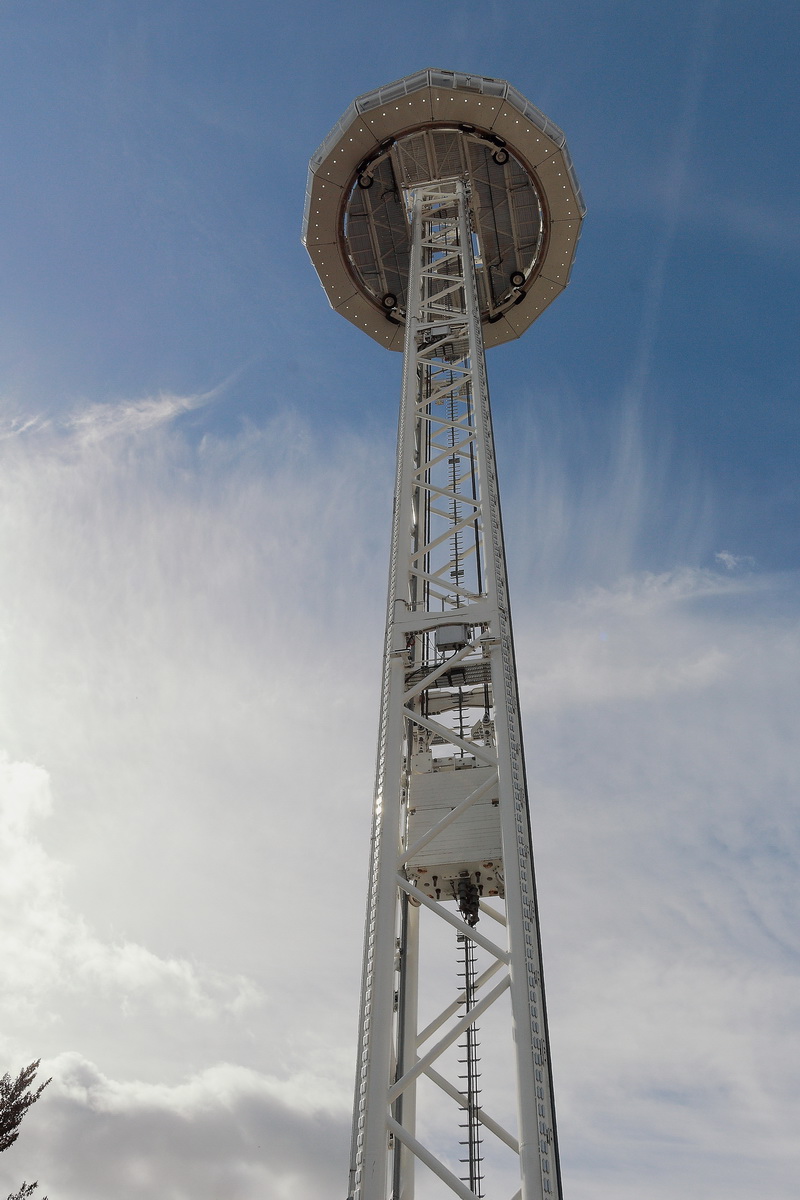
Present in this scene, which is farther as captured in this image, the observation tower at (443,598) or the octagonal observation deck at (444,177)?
the octagonal observation deck at (444,177)

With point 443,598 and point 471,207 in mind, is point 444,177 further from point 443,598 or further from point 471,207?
point 443,598

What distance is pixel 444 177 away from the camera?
23156mm

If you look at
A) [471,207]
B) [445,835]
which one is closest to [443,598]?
[445,835]

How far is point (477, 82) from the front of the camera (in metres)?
21.5

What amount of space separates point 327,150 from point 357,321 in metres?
4.67

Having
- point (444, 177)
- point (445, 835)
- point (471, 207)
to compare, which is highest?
point (444, 177)

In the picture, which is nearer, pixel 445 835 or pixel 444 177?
pixel 445 835

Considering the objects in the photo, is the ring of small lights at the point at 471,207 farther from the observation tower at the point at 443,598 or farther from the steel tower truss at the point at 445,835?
the steel tower truss at the point at 445,835

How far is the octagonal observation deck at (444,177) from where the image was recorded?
71.3 feet

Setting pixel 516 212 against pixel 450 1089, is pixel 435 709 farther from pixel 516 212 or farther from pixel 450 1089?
pixel 516 212

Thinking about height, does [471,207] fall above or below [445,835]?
above

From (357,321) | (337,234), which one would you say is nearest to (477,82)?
(337,234)

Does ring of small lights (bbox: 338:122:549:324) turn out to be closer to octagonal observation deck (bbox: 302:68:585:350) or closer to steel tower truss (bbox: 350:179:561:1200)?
octagonal observation deck (bbox: 302:68:585:350)

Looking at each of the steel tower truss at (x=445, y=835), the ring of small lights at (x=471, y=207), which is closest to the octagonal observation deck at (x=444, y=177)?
the ring of small lights at (x=471, y=207)
